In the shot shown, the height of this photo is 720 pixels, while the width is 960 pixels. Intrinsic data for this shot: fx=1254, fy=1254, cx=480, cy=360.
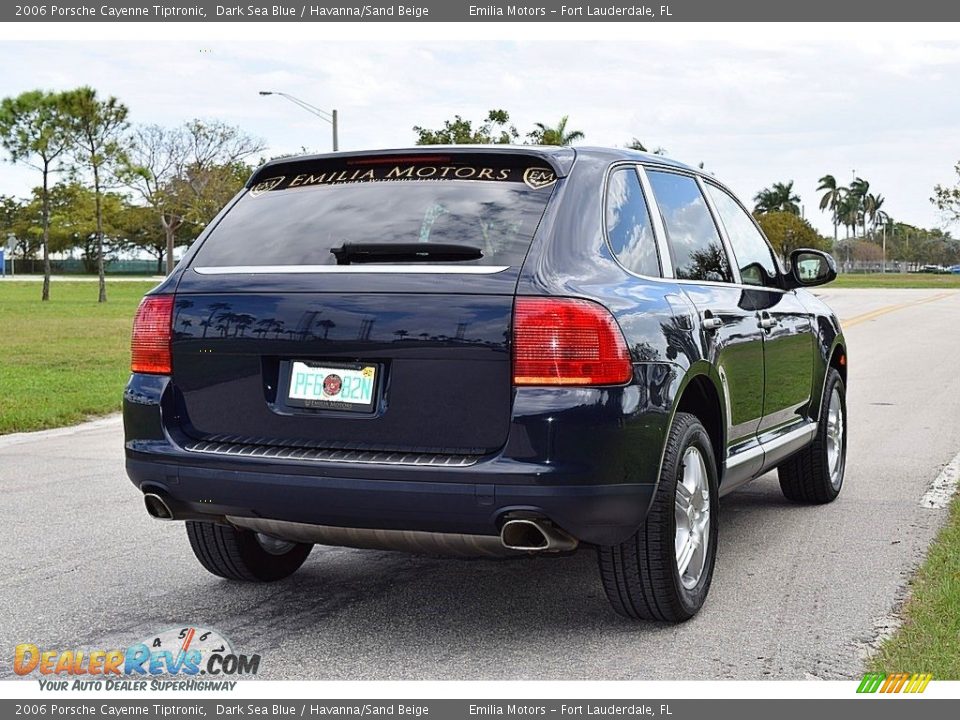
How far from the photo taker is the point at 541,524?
419 centimetres

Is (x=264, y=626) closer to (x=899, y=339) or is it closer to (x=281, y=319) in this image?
(x=281, y=319)

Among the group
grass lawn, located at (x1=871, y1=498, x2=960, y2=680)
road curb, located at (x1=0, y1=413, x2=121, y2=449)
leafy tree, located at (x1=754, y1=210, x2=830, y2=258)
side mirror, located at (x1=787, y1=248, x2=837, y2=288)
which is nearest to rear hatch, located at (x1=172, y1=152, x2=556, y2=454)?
grass lawn, located at (x1=871, y1=498, x2=960, y2=680)

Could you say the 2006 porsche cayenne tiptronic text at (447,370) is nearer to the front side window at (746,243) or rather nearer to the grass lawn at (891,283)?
the front side window at (746,243)

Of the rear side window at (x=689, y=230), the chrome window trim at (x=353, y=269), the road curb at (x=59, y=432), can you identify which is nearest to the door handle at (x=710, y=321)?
the rear side window at (x=689, y=230)

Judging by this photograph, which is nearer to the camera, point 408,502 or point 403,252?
point 408,502

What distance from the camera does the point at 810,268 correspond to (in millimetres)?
7094

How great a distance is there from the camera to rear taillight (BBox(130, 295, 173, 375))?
470 centimetres

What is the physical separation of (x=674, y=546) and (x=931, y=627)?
995 mm

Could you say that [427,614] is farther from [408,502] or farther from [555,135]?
[555,135]

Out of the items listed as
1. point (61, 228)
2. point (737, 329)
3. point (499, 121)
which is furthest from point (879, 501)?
point (61, 228)

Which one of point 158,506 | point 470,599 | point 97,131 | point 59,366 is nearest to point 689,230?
point 470,599

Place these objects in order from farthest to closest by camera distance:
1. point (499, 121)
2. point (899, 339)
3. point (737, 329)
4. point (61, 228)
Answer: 1. point (61, 228)
2. point (499, 121)
3. point (899, 339)
4. point (737, 329)

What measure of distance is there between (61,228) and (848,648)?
66.1 metres
